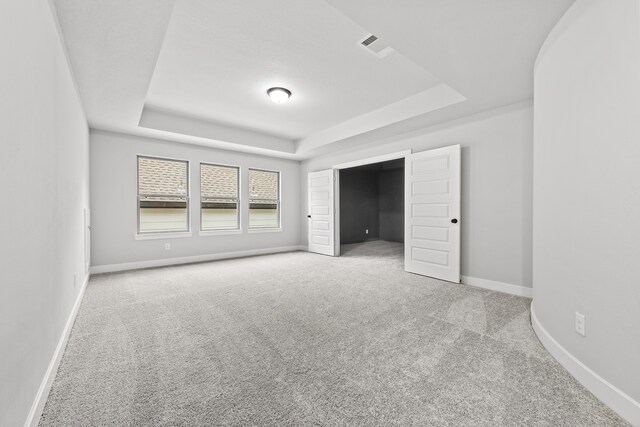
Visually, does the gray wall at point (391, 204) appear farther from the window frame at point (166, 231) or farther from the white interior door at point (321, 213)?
the window frame at point (166, 231)

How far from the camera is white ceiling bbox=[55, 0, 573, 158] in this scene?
1995 mm

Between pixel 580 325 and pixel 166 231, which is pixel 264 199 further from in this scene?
pixel 580 325

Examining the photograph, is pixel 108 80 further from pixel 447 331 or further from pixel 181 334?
pixel 447 331

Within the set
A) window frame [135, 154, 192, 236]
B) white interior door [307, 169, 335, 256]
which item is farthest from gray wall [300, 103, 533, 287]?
window frame [135, 154, 192, 236]

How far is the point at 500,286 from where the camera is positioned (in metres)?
3.58

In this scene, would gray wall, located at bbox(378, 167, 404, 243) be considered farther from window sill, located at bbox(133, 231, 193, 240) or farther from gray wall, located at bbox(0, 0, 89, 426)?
gray wall, located at bbox(0, 0, 89, 426)

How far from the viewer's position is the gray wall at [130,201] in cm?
456

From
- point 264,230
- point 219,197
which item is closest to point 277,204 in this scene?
point 264,230

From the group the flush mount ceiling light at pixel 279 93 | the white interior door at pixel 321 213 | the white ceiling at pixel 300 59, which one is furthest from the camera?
the white interior door at pixel 321 213

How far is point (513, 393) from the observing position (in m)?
1.60

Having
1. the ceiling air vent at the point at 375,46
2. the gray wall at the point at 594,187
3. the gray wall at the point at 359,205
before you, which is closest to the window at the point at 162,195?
the ceiling air vent at the point at 375,46

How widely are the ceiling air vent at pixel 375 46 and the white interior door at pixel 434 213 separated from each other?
186 centimetres

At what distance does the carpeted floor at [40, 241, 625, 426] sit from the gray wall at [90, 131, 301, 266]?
1.46 metres

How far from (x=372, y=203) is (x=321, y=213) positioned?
327cm
